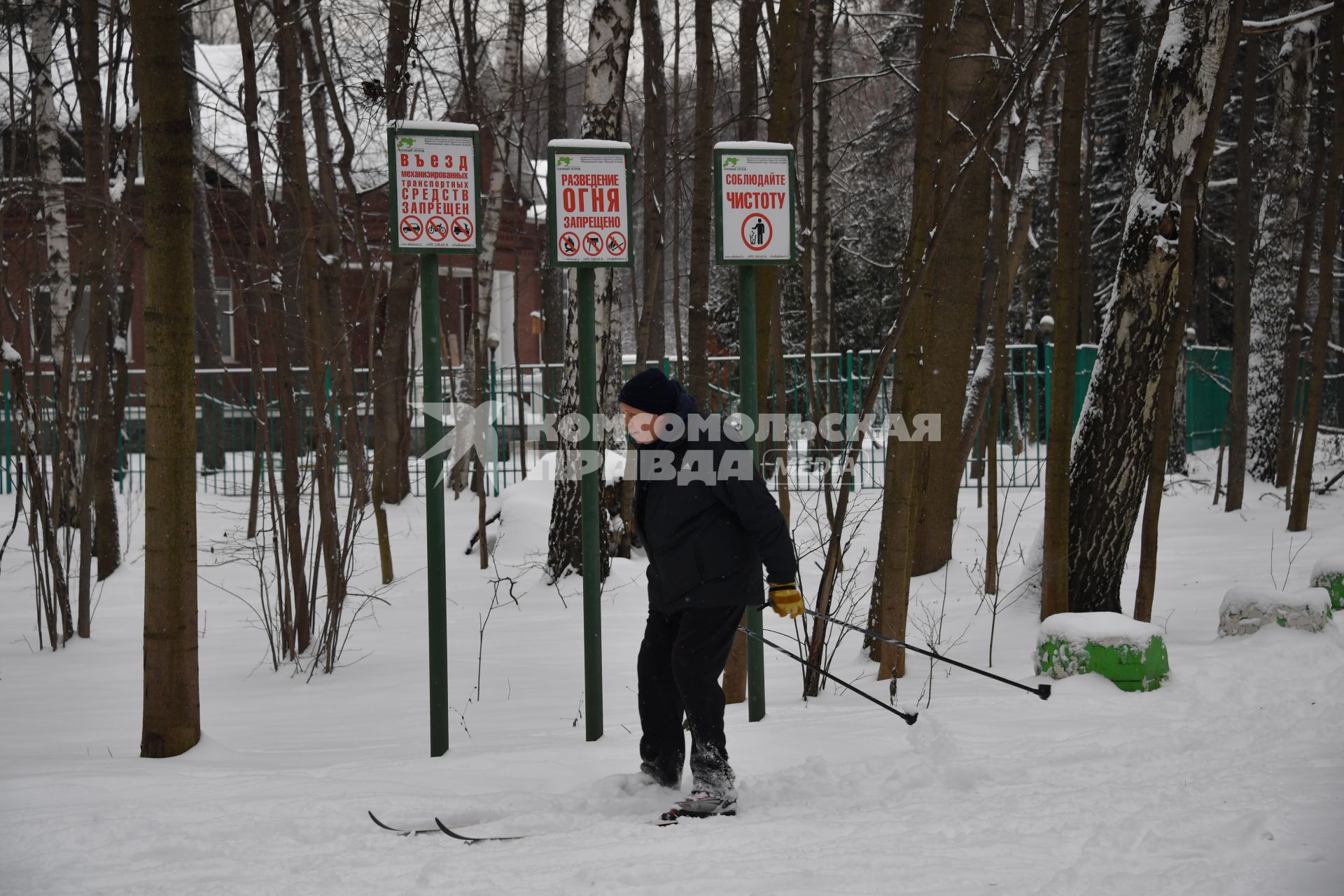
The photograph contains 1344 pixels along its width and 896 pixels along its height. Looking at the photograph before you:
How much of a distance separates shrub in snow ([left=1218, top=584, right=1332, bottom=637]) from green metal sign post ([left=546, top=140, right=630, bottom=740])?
12.7 ft

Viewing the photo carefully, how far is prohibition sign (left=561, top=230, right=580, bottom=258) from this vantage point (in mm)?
4664

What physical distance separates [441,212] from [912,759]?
9.26 feet

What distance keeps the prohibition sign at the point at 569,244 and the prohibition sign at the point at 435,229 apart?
0.50 metres

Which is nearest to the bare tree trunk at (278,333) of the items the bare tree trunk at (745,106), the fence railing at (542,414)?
the bare tree trunk at (745,106)

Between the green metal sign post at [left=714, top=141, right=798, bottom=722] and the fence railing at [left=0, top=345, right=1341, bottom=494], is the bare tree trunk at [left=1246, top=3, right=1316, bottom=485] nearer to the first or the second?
the fence railing at [left=0, top=345, right=1341, bottom=494]

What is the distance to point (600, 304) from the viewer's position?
8.99 m

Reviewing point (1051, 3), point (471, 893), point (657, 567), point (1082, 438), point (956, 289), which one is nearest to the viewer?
point (471, 893)

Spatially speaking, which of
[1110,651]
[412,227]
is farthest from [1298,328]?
[412,227]

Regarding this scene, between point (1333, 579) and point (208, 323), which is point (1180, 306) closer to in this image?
point (1333, 579)

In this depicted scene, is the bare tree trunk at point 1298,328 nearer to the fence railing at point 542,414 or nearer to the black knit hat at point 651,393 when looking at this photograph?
the fence railing at point 542,414

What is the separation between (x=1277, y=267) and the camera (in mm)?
14414

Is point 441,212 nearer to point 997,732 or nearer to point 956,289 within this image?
point 997,732

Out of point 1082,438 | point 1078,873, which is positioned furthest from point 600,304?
point 1078,873

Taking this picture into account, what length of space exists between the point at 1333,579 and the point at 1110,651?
9.38 ft
